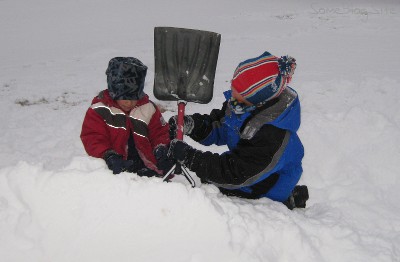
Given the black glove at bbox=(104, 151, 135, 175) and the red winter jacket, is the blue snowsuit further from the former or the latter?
the red winter jacket

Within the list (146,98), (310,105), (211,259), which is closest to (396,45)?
(310,105)

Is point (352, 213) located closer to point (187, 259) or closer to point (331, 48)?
point (187, 259)

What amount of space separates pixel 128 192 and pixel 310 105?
390 cm

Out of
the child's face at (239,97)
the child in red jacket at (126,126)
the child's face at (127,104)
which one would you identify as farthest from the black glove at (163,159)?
the child's face at (239,97)

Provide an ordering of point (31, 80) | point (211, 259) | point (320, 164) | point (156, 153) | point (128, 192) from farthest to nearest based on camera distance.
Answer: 1. point (31, 80)
2. point (320, 164)
3. point (156, 153)
4. point (128, 192)
5. point (211, 259)

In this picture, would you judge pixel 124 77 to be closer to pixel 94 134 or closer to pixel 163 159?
pixel 94 134

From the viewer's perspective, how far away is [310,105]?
530 cm

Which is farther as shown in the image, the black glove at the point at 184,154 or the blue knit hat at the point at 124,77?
the blue knit hat at the point at 124,77

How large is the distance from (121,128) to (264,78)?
1.14 meters

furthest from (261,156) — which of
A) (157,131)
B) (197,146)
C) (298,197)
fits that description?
(197,146)

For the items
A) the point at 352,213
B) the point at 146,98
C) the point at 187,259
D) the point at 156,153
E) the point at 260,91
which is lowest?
the point at 352,213

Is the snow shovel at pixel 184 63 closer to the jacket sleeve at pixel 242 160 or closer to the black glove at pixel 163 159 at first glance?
the black glove at pixel 163 159

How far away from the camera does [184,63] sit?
3.01 m

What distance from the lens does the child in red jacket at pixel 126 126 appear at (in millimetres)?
2488
